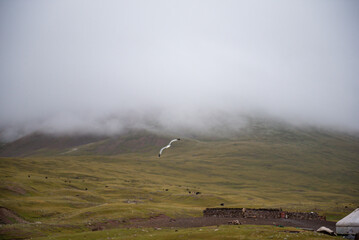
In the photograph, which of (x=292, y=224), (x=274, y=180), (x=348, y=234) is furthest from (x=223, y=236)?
(x=274, y=180)

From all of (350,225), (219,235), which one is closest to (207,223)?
(219,235)

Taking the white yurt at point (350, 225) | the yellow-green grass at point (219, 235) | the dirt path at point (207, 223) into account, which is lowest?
the dirt path at point (207, 223)

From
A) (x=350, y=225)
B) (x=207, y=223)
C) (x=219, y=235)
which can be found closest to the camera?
(x=350, y=225)

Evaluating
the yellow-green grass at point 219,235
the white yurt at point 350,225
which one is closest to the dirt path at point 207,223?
the yellow-green grass at point 219,235

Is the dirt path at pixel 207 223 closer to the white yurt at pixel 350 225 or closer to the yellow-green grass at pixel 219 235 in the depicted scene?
the yellow-green grass at pixel 219 235

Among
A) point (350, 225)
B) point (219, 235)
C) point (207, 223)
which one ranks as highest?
point (350, 225)

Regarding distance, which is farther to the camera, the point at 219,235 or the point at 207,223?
the point at 207,223

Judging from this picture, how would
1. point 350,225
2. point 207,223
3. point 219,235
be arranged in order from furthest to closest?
point 207,223 → point 219,235 → point 350,225

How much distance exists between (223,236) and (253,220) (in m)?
19.9

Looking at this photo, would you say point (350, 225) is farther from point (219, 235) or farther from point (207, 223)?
point (207, 223)

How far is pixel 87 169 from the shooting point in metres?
178

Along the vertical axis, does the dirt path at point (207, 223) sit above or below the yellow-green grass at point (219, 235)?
below

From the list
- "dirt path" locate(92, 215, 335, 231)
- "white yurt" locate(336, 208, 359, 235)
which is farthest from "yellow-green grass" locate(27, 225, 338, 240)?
"dirt path" locate(92, 215, 335, 231)

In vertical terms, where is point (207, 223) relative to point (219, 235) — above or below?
below
